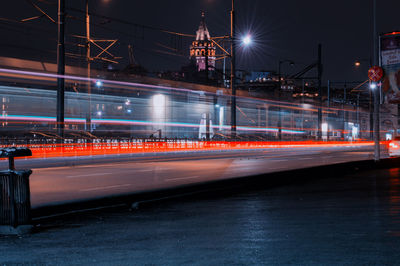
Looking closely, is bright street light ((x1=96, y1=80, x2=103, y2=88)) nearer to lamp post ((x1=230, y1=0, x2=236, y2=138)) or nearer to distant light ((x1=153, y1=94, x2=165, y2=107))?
distant light ((x1=153, y1=94, x2=165, y2=107))

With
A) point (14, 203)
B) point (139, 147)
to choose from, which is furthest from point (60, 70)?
point (14, 203)

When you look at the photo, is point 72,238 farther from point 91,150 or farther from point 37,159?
point 91,150

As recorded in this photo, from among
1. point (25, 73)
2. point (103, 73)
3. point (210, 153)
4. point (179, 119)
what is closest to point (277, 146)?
point (210, 153)

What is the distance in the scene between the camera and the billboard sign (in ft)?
86.0

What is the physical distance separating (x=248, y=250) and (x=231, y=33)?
32404mm

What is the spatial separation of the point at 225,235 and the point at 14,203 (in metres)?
3.13

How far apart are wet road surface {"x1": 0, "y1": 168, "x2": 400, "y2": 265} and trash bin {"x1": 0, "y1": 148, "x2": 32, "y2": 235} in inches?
12.5

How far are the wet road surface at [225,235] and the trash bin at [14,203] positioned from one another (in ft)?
1.04

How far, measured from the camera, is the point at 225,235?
754cm

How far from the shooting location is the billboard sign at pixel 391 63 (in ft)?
86.0

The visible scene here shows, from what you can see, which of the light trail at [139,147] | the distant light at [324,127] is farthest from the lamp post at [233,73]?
the distant light at [324,127]

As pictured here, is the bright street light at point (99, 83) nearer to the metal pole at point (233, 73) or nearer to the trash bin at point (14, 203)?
the metal pole at point (233, 73)

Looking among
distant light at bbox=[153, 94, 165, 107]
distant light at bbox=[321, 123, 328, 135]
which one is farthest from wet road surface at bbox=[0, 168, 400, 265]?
distant light at bbox=[321, 123, 328, 135]

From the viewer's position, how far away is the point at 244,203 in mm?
11633
